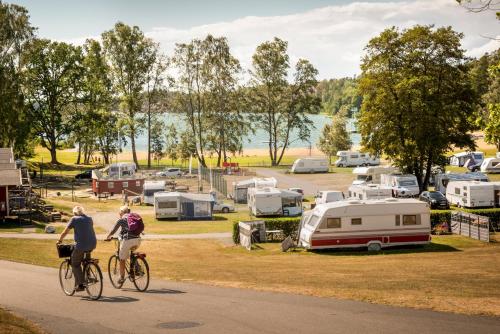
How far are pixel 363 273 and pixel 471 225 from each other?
1632 centimetres

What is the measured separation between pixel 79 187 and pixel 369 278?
5226 cm

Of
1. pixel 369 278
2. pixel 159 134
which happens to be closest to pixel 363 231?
pixel 369 278

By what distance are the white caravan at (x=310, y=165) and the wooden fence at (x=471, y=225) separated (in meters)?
43.1

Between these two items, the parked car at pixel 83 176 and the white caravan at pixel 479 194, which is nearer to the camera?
the white caravan at pixel 479 194

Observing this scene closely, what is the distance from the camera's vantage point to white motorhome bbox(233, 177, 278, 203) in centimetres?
5197

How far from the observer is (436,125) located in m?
51.1

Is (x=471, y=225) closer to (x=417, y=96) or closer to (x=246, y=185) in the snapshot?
(x=417, y=96)

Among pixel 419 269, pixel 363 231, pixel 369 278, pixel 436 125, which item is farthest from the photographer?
pixel 436 125

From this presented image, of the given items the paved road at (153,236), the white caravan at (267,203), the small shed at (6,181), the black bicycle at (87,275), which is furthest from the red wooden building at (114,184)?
the black bicycle at (87,275)

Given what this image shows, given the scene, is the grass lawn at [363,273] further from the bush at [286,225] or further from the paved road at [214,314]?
the bush at [286,225]

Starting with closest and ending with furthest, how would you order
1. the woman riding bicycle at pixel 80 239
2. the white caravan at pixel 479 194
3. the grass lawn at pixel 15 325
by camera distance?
the grass lawn at pixel 15 325, the woman riding bicycle at pixel 80 239, the white caravan at pixel 479 194

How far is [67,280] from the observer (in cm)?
1314

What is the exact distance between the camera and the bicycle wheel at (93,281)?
41.6 feet

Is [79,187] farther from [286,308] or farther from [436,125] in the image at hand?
[286,308]
